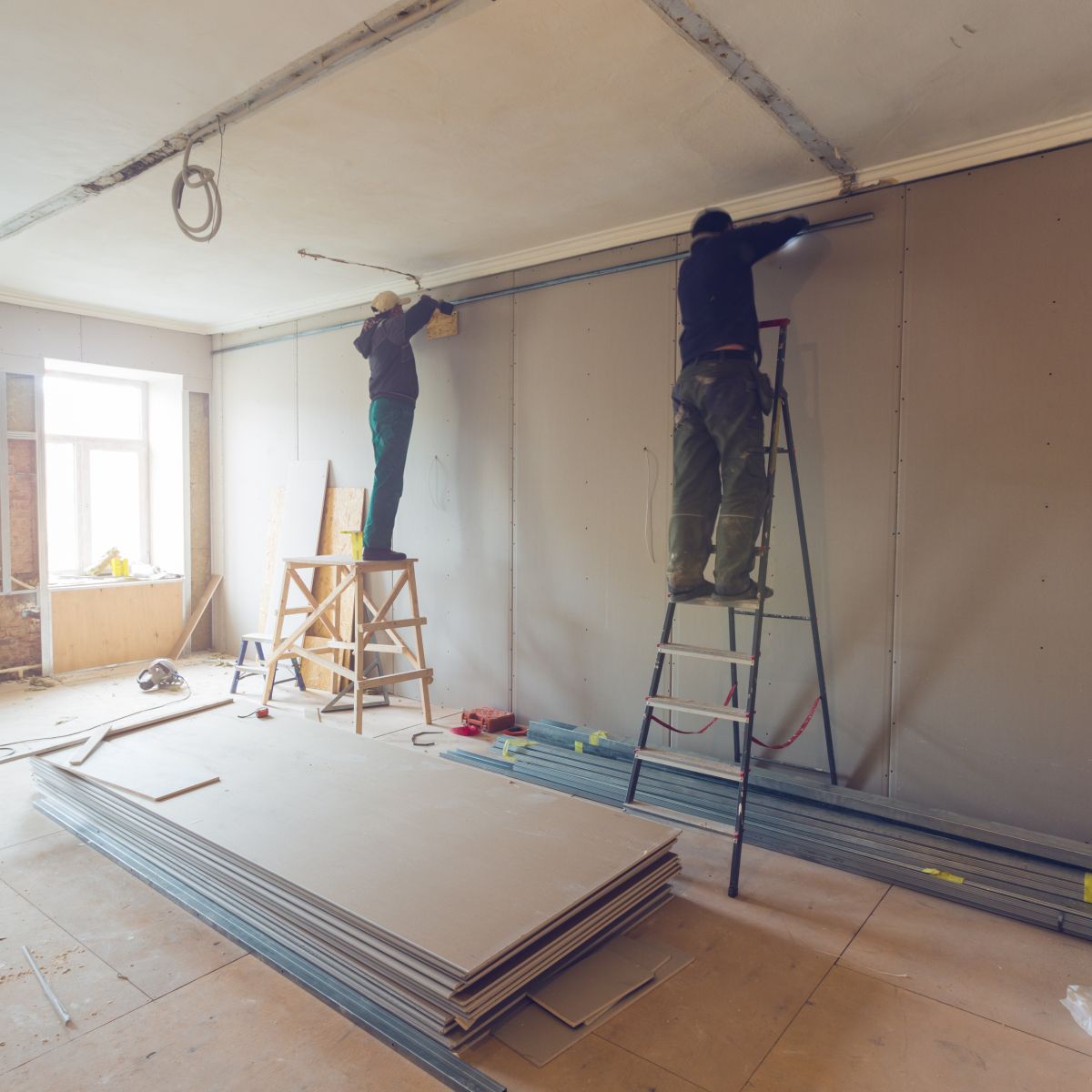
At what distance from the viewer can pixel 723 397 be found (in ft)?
9.78

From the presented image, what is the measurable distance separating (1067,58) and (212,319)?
563 cm

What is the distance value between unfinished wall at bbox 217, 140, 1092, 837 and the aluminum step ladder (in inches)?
5.0

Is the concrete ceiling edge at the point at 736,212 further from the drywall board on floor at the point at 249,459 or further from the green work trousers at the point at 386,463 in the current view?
the green work trousers at the point at 386,463

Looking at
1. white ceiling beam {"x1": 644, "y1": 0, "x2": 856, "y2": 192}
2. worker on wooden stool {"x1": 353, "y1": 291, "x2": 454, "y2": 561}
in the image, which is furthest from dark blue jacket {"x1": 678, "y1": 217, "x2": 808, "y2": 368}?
worker on wooden stool {"x1": 353, "y1": 291, "x2": 454, "y2": 561}

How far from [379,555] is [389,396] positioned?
0.95m

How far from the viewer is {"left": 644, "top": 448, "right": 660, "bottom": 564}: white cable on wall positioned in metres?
3.82

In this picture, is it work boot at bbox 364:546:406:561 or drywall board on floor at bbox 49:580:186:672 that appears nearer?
work boot at bbox 364:546:406:561

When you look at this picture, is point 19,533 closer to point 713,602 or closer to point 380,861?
point 380,861

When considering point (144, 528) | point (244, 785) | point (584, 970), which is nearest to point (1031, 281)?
point (584, 970)

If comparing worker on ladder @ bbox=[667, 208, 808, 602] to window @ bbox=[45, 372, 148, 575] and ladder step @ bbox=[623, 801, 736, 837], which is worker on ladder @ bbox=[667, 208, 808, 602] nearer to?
ladder step @ bbox=[623, 801, 736, 837]

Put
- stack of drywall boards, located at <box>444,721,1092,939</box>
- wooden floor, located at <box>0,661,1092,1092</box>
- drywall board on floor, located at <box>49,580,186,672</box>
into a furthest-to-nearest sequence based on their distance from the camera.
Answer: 1. drywall board on floor, located at <box>49,580,186,672</box>
2. stack of drywall boards, located at <box>444,721,1092,939</box>
3. wooden floor, located at <box>0,661,1092,1092</box>

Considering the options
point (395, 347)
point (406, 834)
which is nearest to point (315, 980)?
point (406, 834)

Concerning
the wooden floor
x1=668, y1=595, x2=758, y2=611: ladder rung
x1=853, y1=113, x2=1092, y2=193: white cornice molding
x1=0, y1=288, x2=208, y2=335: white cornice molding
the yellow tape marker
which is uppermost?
x1=0, y1=288, x2=208, y2=335: white cornice molding

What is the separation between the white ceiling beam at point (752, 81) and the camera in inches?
83.5
